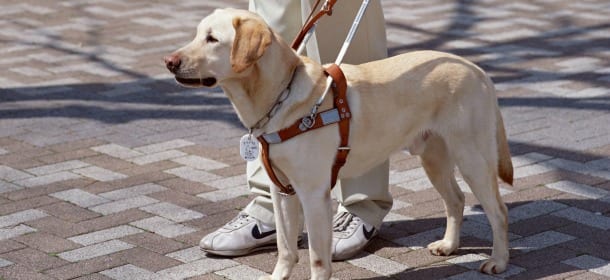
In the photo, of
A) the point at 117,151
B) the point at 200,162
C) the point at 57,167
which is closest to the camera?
the point at 57,167

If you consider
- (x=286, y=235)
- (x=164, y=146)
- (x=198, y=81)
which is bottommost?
(x=164, y=146)

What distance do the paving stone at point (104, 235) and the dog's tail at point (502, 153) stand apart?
1688mm

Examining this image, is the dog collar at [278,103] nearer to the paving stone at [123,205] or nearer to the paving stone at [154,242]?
the paving stone at [154,242]

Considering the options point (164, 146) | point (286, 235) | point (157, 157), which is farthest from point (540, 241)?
point (164, 146)

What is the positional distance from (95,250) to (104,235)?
19cm

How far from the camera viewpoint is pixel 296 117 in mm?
3965

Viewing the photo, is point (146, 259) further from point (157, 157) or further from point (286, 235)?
point (157, 157)

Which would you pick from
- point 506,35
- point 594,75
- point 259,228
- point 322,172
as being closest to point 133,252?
point 259,228

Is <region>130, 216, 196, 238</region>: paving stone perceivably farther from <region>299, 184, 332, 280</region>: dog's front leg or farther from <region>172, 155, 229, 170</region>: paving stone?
<region>299, 184, 332, 280</region>: dog's front leg

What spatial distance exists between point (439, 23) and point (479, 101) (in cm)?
569

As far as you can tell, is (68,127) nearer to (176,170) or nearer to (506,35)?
(176,170)

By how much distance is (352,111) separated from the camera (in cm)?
405

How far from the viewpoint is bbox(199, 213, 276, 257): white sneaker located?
466 cm

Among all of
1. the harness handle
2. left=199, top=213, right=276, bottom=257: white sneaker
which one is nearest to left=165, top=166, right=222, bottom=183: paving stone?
left=199, top=213, right=276, bottom=257: white sneaker
